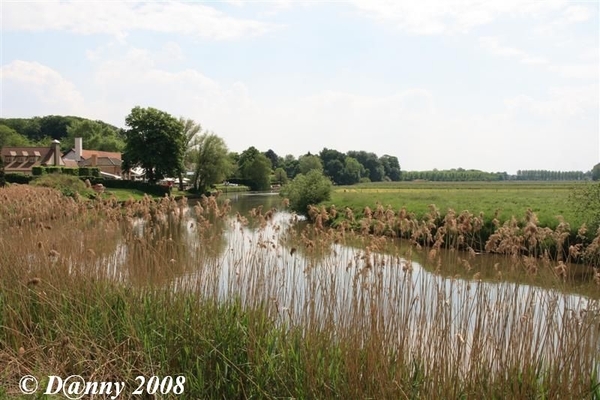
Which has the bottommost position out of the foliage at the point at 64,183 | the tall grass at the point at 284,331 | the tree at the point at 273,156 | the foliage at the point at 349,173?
the tall grass at the point at 284,331

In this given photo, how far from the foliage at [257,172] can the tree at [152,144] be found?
33.7m

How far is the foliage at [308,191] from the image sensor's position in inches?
1347

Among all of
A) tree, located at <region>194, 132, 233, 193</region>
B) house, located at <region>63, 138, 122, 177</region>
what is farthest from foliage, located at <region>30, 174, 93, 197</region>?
house, located at <region>63, 138, 122, 177</region>

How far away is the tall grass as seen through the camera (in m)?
3.76

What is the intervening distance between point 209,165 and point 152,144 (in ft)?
42.3

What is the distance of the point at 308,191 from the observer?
3450 centimetres

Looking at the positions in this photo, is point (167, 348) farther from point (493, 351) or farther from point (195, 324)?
point (493, 351)

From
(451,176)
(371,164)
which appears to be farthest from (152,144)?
(451,176)

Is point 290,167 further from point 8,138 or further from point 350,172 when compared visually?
point 8,138

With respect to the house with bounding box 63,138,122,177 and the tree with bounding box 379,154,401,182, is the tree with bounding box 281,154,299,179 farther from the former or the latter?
the house with bounding box 63,138,122,177

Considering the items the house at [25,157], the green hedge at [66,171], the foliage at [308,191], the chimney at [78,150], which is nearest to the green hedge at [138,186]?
the green hedge at [66,171]

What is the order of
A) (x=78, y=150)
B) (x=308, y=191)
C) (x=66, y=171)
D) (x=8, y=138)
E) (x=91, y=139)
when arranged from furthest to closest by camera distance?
(x=91, y=139) < (x=8, y=138) < (x=78, y=150) < (x=66, y=171) < (x=308, y=191)

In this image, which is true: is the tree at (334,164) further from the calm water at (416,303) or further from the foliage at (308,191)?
the calm water at (416,303)

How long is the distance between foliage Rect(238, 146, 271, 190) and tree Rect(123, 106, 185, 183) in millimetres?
33693
